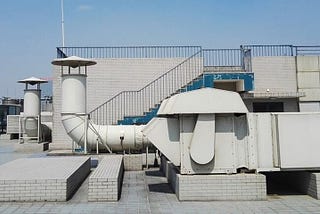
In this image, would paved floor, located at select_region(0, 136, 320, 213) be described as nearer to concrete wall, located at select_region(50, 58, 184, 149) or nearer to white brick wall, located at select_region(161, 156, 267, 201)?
white brick wall, located at select_region(161, 156, 267, 201)

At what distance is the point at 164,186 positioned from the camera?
25.4 feet

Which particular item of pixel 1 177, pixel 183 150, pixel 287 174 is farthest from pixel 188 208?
pixel 1 177

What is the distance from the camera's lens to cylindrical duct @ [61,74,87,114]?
1053 cm

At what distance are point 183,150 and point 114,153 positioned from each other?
5.55m

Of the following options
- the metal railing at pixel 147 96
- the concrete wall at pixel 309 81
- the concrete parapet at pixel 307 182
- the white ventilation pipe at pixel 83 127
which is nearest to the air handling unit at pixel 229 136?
the concrete parapet at pixel 307 182

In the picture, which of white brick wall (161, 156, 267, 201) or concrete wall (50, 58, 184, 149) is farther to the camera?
concrete wall (50, 58, 184, 149)

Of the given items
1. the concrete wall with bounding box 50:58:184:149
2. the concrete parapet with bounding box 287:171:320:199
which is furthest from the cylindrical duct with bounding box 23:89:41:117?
the concrete parapet with bounding box 287:171:320:199

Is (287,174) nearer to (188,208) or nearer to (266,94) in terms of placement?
(188,208)

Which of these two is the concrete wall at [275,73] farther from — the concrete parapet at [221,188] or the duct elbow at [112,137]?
the concrete parapet at [221,188]

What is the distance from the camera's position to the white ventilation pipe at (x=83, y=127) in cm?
1055

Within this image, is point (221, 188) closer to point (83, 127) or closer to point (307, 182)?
point (307, 182)

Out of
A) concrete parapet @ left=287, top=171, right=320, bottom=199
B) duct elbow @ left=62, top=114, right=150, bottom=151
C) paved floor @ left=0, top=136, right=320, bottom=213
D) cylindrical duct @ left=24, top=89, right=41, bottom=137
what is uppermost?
cylindrical duct @ left=24, top=89, right=41, bottom=137

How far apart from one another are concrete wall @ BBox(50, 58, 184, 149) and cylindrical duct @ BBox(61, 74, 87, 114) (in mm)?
5563

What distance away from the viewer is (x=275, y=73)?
1648 centimetres
